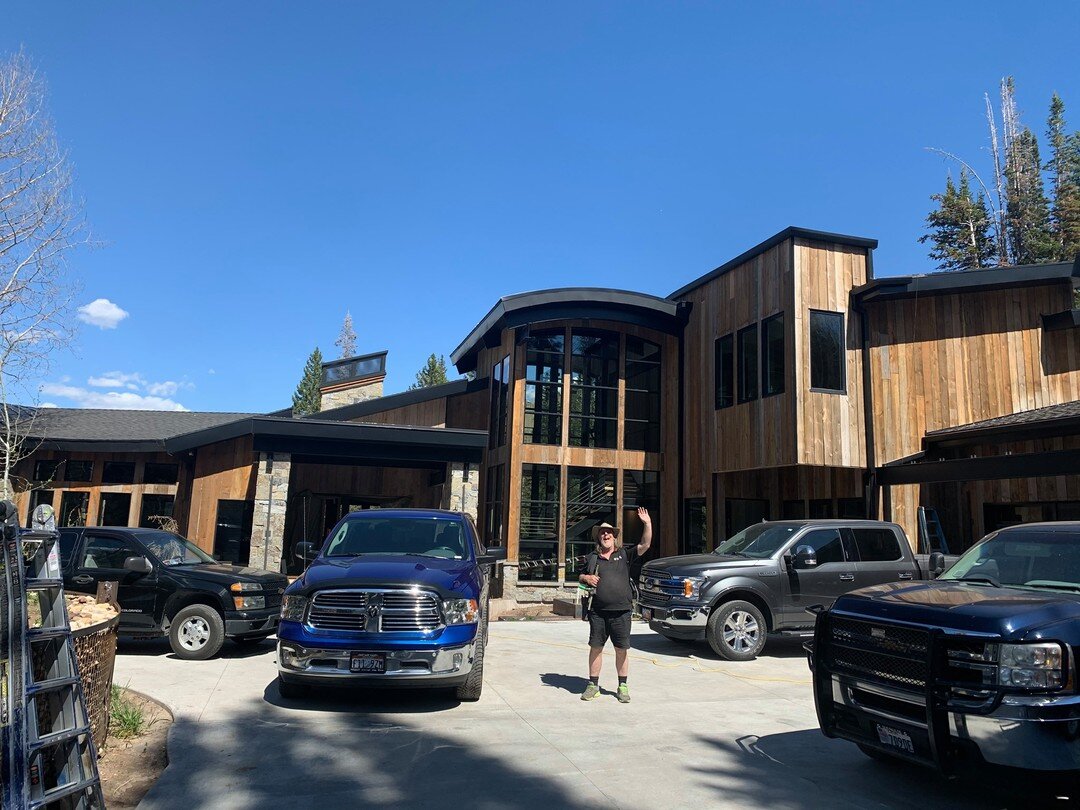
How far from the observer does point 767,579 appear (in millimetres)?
10492

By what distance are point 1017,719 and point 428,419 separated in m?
18.0

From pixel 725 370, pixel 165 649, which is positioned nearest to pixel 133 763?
pixel 165 649

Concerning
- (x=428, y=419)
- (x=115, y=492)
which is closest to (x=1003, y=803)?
(x=428, y=419)

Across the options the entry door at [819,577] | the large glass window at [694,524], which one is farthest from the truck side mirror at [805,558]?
the large glass window at [694,524]

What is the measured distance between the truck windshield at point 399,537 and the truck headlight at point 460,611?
4.06 ft

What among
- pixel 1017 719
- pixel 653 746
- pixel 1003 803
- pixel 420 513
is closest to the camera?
pixel 1017 719

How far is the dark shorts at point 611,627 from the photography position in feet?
24.7

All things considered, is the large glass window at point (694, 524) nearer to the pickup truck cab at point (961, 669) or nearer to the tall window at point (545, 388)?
the tall window at point (545, 388)

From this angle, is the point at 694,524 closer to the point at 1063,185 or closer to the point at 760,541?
the point at 760,541

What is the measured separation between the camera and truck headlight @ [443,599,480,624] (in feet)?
22.0

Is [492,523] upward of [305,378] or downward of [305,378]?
downward

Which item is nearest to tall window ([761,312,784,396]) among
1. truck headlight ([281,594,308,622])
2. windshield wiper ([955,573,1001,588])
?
windshield wiper ([955,573,1001,588])

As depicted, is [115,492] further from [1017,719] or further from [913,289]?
[1017,719]

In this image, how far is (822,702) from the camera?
Answer: 5172mm
